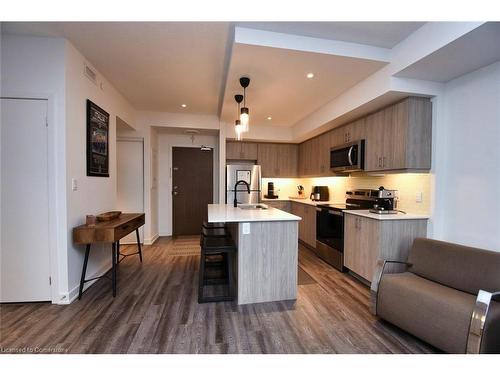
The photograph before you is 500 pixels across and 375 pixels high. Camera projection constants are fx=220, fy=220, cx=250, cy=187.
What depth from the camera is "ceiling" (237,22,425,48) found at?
76.0 inches

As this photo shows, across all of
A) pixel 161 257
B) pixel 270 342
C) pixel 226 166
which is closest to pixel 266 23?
pixel 270 342

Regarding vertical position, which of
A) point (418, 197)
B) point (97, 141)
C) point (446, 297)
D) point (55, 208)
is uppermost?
point (97, 141)

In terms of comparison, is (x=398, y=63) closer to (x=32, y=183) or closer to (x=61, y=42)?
(x=61, y=42)

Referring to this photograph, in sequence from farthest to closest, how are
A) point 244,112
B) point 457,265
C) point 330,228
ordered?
point 330,228
point 244,112
point 457,265

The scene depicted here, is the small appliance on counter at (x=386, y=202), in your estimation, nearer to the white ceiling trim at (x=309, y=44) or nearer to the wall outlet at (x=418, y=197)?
the wall outlet at (x=418, y=197)

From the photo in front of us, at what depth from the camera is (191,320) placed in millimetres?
1975

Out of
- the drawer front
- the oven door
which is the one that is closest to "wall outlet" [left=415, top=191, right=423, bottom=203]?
the oven door

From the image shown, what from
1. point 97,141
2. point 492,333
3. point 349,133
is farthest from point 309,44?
point 97,141

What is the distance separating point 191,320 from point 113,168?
2.48 metres

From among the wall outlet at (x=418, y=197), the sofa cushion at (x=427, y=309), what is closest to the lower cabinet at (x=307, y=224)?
the wall outlet at (x=418, y=197)

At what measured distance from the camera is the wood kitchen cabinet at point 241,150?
198 inches

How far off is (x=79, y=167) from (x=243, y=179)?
117 inches

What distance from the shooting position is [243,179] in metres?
4.84

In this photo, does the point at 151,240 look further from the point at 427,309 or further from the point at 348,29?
the point at 348,29
